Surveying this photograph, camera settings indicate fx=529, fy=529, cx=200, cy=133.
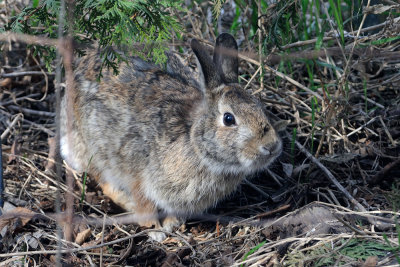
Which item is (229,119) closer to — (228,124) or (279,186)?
(228,124)

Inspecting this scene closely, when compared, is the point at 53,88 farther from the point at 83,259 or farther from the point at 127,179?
the point at 83,259

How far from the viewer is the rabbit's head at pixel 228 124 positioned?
11.8ft

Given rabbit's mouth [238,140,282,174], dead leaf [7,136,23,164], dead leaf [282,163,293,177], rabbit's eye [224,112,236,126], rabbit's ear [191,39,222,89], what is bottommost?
dead leaf [282,163,293,177]

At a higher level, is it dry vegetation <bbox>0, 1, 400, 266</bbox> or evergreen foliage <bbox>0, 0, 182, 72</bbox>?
evergreen foliage <bbox>0, 0, 182, 72</bbox>

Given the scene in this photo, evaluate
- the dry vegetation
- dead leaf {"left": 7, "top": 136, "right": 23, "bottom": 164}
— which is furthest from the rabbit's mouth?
dead leaf {"left": 7, "top": 136, "right": 23, "bottom": 164}

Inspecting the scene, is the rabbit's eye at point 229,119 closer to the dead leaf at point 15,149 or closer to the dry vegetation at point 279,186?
the dry vegetation at point 279,186

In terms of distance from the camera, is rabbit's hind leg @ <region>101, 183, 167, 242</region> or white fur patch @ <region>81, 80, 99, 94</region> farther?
white fur patch @ <region>81, 80, 99, 94</region>

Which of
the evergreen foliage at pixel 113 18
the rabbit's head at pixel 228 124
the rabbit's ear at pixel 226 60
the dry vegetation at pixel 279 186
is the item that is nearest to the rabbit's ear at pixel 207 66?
the rabbit's head at pixel 228 124

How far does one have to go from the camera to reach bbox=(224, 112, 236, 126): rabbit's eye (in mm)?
3723

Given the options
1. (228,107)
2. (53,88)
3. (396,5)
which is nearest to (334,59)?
(396,5)

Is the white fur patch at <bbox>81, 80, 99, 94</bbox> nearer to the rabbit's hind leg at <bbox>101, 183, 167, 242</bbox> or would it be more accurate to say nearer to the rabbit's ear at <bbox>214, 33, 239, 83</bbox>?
the rabbit's hind leg at <bbox>101, 183, 167, 242</bbox>

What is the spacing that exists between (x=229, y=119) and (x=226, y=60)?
1.94 feet

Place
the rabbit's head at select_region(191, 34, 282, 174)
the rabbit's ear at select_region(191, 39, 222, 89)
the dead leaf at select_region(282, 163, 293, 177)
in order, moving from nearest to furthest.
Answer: the rabbit's head at select_region(191, 34, 282, 174)
the rabbit's ear at select_region(191, 39, 222, 89)
the dead leaf at select_region(282, 163, 293, 177)

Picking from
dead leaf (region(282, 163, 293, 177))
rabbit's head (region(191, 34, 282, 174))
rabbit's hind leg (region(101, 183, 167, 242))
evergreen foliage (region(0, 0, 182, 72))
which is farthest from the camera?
dead leaf (region(282, 163, 293, 177))
